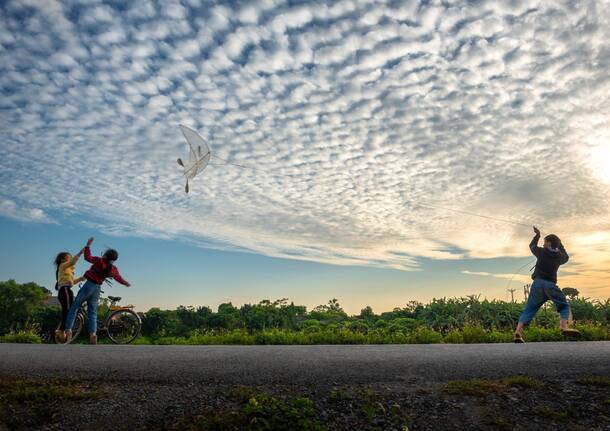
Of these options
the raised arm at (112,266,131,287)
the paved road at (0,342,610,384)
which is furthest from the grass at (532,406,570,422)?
the raised arm at (112,266,131,287)

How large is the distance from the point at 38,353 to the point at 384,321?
10928 millimetres

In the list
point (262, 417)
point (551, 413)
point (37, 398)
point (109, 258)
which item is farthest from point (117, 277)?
point (551, 413)

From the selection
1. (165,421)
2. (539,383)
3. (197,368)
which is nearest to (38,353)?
(197,368)

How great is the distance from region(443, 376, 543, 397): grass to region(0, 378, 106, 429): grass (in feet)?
13.7

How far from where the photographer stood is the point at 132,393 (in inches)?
223

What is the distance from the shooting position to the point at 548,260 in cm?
1083

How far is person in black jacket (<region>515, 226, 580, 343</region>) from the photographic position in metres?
10.7

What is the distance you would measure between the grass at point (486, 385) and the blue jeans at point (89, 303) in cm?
856

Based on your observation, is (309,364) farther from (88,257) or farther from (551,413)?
(88,257)

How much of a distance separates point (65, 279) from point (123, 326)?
6.35 feet

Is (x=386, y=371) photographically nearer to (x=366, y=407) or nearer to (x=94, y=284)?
(x=366, y=407)

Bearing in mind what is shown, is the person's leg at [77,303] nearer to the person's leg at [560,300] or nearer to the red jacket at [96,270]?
the red jacket at [96,270]

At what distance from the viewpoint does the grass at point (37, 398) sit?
5.10 metres

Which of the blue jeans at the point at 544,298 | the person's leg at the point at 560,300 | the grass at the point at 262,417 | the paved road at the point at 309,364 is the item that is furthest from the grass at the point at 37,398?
the person's leg at the point at 560,300
